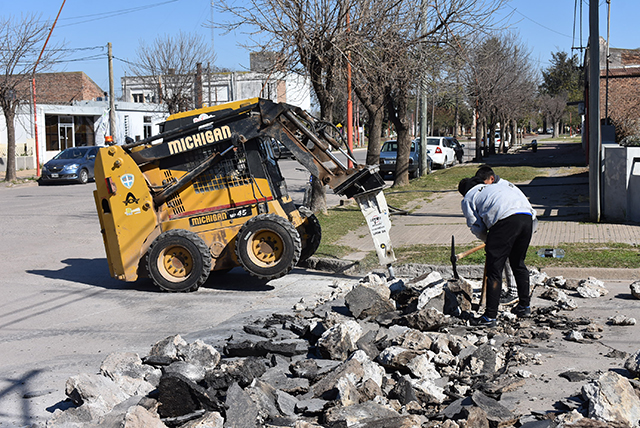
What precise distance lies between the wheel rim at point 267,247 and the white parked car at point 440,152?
2398 cm

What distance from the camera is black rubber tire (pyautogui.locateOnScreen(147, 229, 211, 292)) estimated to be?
8703 millimetres

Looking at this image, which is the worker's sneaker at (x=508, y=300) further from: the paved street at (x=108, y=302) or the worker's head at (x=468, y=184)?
the worker's head at (x=468, y=184)

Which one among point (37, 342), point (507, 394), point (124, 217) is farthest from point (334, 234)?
point (507, 394)

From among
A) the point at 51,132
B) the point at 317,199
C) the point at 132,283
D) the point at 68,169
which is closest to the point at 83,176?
the point at 68,169

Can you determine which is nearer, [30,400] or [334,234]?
[30,400]

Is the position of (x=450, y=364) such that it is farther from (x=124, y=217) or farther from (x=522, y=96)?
(x=522, y=96)

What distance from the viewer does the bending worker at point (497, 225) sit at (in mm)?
6387

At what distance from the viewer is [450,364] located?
5.32 metres

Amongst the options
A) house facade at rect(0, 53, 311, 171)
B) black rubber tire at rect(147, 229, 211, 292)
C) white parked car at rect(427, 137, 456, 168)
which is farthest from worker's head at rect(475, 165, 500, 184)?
white parked car at rect(427, 137, 456, 168)

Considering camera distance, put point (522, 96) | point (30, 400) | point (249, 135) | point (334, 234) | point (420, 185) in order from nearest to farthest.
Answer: point (30, 400) < point (249, 135) < point (334, 234) < point (420, 185) < point (522, 96)

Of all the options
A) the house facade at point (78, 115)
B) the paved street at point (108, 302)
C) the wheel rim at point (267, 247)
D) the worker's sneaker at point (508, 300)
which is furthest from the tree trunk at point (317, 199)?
the house facade at point (78, 115)

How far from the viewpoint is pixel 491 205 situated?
21.1 ft

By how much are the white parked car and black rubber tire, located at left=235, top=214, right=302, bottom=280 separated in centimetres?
2408

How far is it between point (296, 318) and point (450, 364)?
225 cm
